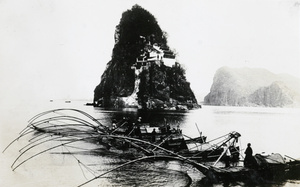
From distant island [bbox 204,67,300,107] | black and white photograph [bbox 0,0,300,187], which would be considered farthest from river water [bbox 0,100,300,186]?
distant island [bbox 204,67,300,107]

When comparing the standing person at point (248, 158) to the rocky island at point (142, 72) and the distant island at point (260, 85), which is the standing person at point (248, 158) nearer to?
the distant island at point (260, 85)

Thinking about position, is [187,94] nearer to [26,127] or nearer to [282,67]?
[282,67]

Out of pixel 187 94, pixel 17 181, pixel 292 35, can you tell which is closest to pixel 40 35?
pixel 17 181

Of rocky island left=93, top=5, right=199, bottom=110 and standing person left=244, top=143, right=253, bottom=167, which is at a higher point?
rocky island left=93, top=5, right=199, bottom=110

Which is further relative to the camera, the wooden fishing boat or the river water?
the wooden fishing boat

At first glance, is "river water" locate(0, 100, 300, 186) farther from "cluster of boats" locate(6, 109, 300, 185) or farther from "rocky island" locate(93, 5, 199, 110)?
"rocky island" locate(93, 5, 199, 110)

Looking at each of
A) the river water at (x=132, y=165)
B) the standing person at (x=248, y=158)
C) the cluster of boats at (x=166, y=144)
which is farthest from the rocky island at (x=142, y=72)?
the standing person at (x=248, y=158)
